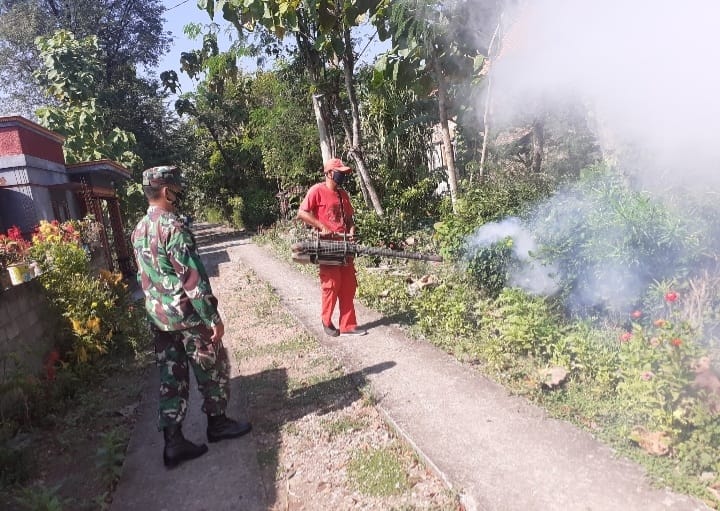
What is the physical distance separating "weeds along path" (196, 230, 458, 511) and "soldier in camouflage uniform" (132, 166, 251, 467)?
1.91 ft

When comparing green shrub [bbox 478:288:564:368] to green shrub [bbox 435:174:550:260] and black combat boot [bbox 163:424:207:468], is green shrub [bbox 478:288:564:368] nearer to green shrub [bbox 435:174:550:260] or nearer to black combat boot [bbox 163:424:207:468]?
green shrub [bbox 435:174:550:260]

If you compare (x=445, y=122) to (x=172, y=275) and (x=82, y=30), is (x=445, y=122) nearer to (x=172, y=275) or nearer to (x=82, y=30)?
(x=172, y=275)

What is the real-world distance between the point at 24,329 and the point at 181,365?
7.37 ft

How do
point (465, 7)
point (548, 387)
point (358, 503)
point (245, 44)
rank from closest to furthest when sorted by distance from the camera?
point (358, 503)
point (548, 387)
point (465, 7)
point (245, 44)

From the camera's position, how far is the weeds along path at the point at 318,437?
116 inches

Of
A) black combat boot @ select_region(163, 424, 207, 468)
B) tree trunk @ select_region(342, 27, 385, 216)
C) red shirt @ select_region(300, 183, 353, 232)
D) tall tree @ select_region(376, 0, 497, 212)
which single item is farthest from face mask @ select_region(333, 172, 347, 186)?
tree trunk @ select_region(342, 27, 385, 216)

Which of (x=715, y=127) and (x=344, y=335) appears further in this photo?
(x=344, y=335)

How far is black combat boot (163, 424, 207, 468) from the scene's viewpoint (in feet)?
11.2

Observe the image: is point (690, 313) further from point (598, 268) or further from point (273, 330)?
point (273, 330)

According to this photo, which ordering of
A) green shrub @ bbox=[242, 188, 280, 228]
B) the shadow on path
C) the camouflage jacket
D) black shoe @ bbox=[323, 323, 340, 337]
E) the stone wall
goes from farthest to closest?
green shrub @ bbox=[242, 188, 280, 228]
black shoe @ bbox=[323, 323, 340, 337]
the stone wall
the shadow on path
the camouflage jacket

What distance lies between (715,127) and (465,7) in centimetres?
472

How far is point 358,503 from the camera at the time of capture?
2.87m

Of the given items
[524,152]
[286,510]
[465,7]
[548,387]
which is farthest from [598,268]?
[524,152]

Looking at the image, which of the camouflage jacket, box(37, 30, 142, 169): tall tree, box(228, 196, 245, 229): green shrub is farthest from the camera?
box(228, 196, 245, 229): green shrub
